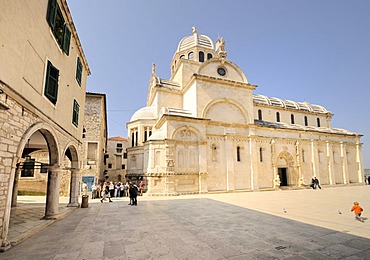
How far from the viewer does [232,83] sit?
23734mm

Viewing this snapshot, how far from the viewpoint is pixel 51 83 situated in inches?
325

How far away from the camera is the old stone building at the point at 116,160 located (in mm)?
37906

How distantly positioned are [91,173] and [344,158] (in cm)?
3565

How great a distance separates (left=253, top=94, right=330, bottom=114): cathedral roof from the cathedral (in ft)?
0.69

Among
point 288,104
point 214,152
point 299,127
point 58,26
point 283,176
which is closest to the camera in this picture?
point 58,26

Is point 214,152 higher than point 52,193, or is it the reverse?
point 214,152

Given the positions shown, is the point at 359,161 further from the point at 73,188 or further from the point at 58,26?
the point at 58,26

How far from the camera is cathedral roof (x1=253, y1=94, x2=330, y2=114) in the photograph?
31.2 meters

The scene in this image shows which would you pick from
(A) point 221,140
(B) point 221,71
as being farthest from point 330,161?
(B) point 221,71

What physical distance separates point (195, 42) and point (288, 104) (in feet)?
60.7

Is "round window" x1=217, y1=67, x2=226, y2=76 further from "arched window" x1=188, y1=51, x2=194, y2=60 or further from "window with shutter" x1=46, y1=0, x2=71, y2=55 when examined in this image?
"window with shutter" x1=46, y1=0, x2=71, y2=55

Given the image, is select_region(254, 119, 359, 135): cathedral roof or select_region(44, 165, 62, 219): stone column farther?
select_region(254, 119, 359, 135): cathedral roof

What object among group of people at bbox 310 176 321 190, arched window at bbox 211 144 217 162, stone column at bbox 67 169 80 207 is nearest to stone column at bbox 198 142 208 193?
arched window at bbox 211 144 217 162

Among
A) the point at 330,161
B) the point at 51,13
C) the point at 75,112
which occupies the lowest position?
the point at 330,161
